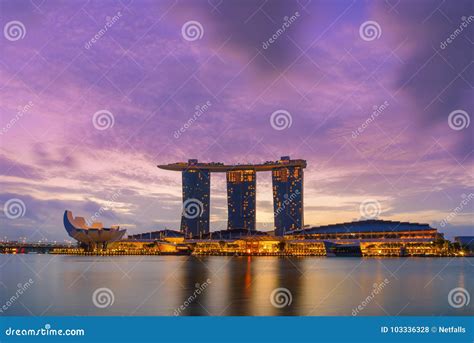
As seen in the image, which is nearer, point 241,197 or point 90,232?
point 90,232

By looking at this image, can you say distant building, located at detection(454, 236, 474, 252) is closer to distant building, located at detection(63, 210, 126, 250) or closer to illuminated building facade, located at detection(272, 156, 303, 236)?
illuminated building facade, located at detection(272, 156, 303, 236)

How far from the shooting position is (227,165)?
16325 cm

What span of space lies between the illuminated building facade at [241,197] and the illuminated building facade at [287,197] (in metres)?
8.85

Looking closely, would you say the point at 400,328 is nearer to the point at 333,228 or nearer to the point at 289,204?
the point at 333,228

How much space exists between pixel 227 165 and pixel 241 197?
1222 cm

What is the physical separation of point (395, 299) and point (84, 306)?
1388 centimetres

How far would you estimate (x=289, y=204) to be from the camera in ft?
471

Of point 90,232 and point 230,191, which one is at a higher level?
point 230,191

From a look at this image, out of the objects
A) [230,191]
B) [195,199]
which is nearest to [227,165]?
[230,191]

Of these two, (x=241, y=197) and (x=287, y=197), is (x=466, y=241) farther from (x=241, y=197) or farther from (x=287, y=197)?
(x=241, y=197)

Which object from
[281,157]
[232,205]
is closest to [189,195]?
[232,205]

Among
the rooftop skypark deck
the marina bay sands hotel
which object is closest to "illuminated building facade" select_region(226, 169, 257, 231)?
the marina bay sands hotel

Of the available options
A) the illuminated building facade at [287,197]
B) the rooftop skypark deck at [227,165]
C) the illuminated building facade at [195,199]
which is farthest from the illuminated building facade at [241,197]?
the illuminated building facade at [287,197]

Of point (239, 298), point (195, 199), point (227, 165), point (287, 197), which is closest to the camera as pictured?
point (239, 298)
